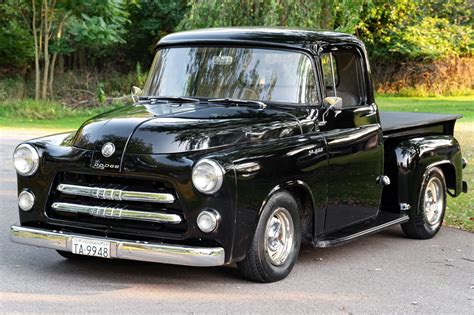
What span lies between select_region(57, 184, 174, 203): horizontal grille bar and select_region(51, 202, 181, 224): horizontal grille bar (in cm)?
9

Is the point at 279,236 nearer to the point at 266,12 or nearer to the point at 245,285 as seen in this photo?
the point at 245,285

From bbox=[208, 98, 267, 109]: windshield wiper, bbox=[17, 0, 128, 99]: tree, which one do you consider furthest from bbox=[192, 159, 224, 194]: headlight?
bbox=[17, 0, 128, 99]: tree

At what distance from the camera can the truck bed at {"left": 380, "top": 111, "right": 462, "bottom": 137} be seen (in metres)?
8.64

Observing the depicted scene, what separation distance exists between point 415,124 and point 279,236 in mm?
2650

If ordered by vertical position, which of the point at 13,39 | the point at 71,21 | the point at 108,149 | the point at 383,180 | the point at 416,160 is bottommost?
the point at 383,180

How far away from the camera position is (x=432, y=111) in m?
28.4

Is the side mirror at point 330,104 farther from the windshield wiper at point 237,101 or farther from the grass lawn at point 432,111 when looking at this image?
the grass lawn at point 432,111

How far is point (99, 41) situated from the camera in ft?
92.4

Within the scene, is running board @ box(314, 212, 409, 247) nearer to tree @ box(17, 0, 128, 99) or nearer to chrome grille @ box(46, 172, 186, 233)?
chrome grille @ box(46, 172, 186, 233)

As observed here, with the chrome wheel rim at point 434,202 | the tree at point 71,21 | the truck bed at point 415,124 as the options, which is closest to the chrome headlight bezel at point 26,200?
the truck bed at point 415,124

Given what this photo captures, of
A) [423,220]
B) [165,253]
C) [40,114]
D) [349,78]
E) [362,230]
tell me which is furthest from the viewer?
[40,114]

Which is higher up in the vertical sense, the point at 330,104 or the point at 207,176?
the point at 330,104

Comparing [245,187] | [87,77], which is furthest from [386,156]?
[87,77]

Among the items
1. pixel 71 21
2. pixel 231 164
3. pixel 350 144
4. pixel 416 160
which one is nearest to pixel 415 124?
pixel 416 160
